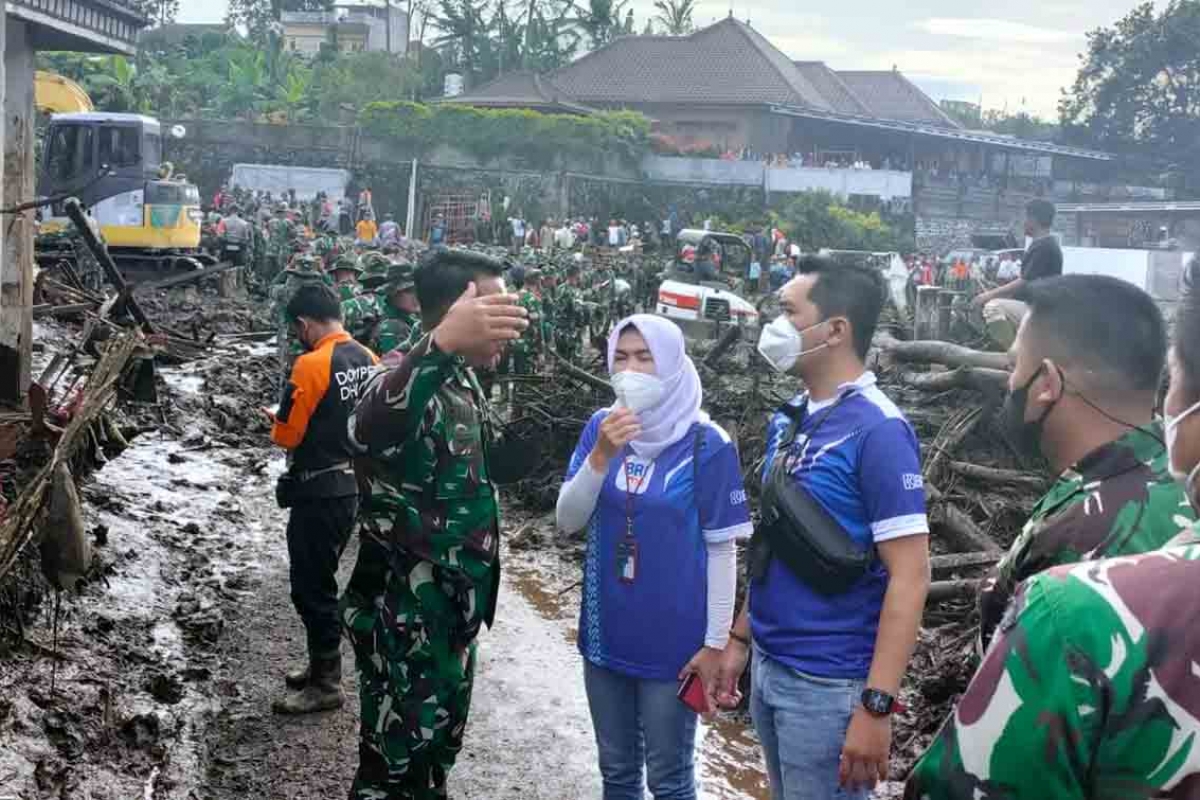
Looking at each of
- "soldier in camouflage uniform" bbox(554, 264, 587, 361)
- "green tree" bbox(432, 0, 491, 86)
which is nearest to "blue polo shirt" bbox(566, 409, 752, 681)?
"soldier in camouflage uniform" bbox(554, 264, 587, 361)

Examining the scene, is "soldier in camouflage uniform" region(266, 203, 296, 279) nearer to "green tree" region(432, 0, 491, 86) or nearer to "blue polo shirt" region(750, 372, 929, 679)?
"blue polo shirt" region(750, 372, 929, 679)

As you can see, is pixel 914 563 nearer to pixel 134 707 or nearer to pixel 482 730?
pixel 482 730

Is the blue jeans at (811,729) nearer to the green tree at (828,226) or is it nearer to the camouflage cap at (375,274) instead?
the camouflage cap at (375,274)

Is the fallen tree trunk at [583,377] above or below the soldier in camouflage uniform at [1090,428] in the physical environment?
below

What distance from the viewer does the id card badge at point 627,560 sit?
3.47 metres

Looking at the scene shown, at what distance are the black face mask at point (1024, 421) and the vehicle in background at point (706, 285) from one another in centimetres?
1341

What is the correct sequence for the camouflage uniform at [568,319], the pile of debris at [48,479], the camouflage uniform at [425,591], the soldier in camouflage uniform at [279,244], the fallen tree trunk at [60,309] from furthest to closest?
the soldier in camouflage uniform at [279,244]
the camouflage uniform at [568,319]
the fallen tree trunk at [60,309]
the pile of debris at [48,479]
the camouflage uniform at [425,591]

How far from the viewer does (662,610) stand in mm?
3436

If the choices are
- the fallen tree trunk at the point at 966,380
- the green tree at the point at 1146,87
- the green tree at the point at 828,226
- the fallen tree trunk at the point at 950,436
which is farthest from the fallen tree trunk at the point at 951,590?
the green tree at the point at 1146,87

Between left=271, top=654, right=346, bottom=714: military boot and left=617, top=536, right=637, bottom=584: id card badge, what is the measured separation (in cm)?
255

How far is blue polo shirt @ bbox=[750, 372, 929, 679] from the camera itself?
9.66ft

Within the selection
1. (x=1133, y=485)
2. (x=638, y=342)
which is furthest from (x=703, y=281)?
(x=1133, y=485)

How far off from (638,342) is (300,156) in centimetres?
3807

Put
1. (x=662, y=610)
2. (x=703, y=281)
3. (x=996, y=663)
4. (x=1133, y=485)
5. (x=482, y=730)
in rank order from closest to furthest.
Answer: (x=996, y=663), (x=1133, y=485), (x=662, y=610), (x=482, y=730), (x=703, y=281)
